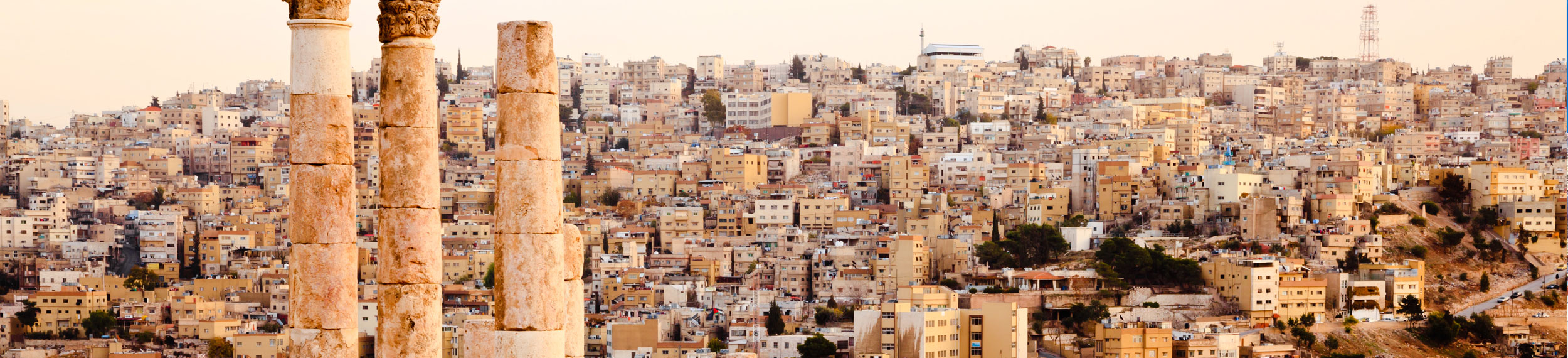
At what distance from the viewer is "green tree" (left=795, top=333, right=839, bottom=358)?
3120 cm

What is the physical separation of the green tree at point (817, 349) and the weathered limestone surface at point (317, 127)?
23.9 m

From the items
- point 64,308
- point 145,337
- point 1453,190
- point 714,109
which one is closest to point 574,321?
point 145,337

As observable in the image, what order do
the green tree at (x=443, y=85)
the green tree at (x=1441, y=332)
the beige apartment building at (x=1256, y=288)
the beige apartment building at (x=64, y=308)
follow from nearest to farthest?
the green tree at (x=1441, y=332) < the beige apartment building at (x=1256, y=288) < the beige apartment building at (x=64, y=308) < the green tree at (x=443, y=85)

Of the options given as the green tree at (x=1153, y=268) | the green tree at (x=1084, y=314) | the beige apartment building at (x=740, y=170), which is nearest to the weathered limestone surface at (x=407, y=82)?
the green tree at (x=1084, y=314)

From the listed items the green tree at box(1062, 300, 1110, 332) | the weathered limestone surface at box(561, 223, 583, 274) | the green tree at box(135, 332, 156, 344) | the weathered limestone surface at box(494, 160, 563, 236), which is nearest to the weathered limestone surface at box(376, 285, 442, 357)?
the weathered limestone surface at box(561, 223, 583, 274)

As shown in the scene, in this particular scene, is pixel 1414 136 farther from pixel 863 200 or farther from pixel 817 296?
pixel 817 296

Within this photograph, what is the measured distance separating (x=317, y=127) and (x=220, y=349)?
2793 centimetres

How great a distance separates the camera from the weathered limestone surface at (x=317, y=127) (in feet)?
24.6

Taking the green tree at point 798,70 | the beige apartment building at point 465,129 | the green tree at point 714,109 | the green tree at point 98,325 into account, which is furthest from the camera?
the green tree at point 798,70

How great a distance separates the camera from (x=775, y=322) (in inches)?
1353

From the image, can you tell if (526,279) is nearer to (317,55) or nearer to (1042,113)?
(317,55)

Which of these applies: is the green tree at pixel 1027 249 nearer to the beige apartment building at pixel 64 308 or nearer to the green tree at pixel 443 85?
the beige apartment building at pixel 64 308

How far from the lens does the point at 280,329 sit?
1375 inches

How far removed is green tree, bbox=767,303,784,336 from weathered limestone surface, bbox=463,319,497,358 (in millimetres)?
26664
